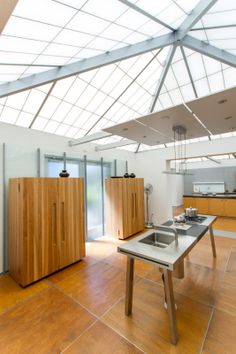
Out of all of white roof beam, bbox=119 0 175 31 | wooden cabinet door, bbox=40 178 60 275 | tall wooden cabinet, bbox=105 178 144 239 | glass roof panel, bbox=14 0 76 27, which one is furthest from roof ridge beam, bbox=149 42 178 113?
wooden cabinet door, bbox=40 178 60 275

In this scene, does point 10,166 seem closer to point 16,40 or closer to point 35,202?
point 35,202

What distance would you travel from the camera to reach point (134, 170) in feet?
22.6

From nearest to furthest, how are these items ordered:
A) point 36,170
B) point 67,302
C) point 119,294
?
point 67,302 < point 119,294 < point 36,170

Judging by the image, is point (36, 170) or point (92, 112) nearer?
point (36, 170)

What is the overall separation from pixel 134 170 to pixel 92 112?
10.6ft

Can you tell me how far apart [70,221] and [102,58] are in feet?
10.1

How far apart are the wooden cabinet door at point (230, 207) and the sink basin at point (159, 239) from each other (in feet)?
21.6

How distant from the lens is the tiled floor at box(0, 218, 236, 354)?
5.73 ft

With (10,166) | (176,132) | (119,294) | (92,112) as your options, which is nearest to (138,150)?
(92,112)

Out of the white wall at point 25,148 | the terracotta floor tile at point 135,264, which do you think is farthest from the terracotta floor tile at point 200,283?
the white wall at point 25,148

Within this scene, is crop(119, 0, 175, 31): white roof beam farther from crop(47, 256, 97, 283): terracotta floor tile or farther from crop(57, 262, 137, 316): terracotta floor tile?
crop(47, 256, 97, 283): terracotta floor tile

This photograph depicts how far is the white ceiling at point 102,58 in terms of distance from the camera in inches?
78.2

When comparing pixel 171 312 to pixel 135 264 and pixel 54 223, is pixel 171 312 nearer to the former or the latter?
pixel 135 264

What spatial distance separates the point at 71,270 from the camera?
10.8 ft
